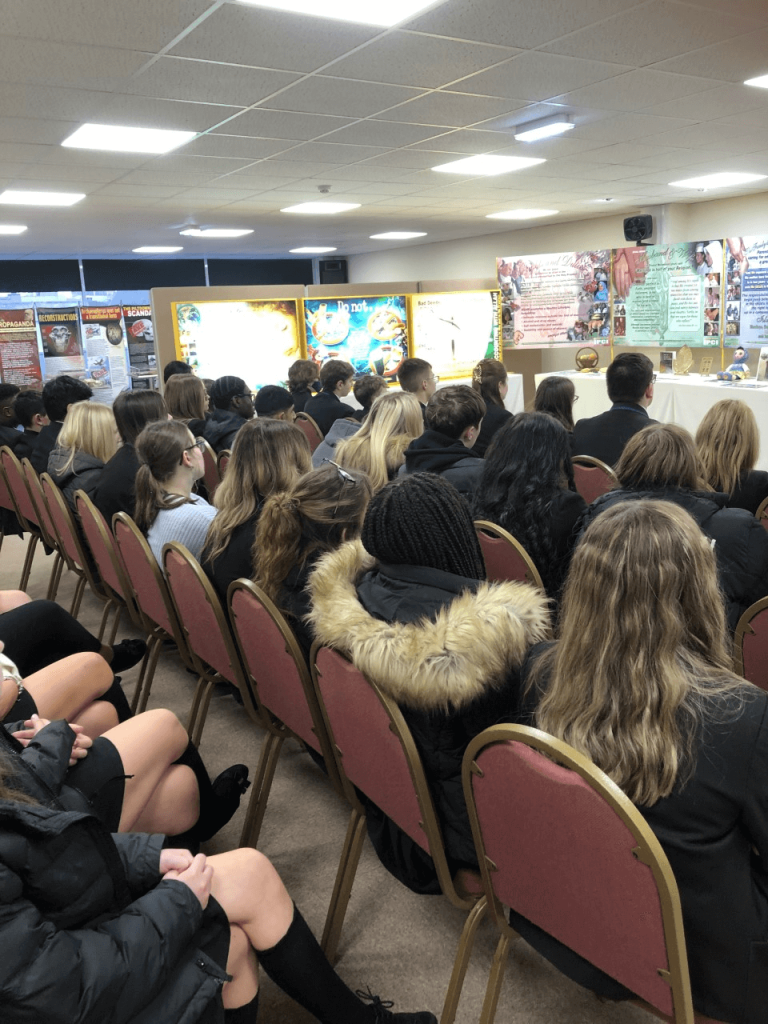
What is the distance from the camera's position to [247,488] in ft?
7.88

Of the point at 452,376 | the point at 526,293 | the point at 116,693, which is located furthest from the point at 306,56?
the point at 452,376

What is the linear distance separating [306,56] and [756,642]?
3023mm

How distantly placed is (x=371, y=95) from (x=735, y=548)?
10.2 feet

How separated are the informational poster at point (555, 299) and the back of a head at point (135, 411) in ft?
18.4

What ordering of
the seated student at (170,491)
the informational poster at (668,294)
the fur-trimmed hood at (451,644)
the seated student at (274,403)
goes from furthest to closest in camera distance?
the informational poster at (668,294)
the seated student at (274,403)
the seated student at (170,491)
the fur-trimmed hood at (451,644)

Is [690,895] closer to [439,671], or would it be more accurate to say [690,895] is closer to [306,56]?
[439,671]


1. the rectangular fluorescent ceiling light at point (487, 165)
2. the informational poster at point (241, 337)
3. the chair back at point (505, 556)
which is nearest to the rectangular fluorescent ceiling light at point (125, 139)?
the rectangular fluorescent ceiling light at point (487, 165)

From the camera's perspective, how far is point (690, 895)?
1.09 metres

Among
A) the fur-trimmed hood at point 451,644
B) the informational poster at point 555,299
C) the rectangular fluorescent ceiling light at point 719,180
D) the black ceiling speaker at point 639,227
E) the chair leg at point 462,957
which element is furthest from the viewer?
the black ceiling speaker at point 639,227

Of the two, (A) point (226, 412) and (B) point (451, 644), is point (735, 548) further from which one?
(A) point (226, 412)

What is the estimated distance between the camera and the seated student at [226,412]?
4.61 metres

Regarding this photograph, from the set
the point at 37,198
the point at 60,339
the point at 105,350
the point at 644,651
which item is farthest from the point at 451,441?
the point at 105,350

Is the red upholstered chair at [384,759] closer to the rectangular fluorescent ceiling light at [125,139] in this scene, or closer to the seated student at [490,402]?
the seated student at [490,402]

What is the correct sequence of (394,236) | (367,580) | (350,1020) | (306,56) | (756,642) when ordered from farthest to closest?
1. (394,236)
2. (306,56)
3. (756,642)
4. (367,580)
5. (350,1020)
